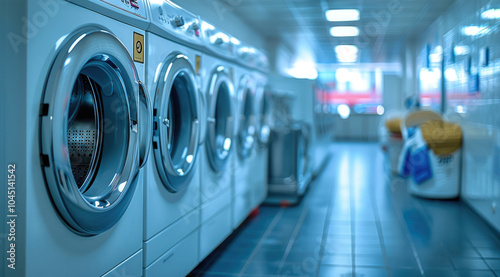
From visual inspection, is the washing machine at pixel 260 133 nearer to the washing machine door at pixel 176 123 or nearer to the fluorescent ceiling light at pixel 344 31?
the washing machine door at pixel 176 123

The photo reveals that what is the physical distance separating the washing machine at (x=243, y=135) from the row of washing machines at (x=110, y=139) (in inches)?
16.6

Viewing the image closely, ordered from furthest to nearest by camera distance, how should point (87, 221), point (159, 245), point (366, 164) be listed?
point (366, 164) → point (159, 245) → point (87, 221)

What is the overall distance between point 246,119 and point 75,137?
236cm

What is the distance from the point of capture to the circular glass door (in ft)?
12.5

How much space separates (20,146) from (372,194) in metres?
4.83

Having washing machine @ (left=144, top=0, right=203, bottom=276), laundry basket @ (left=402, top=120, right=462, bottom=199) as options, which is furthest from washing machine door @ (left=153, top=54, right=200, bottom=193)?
laundry basket @ (left=402, top=120, right=462, bottom=199)

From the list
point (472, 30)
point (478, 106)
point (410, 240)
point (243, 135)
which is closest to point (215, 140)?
point (243, 135)

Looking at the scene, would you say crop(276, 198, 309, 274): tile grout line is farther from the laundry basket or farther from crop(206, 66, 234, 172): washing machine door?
the laundry basket

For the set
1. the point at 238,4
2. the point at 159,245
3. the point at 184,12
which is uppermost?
the point at 238,4

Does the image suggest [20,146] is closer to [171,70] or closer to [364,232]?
[171,70]

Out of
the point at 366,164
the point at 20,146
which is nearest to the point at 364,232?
the point at 20,146

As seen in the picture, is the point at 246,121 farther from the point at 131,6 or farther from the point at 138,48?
the point at 131,6

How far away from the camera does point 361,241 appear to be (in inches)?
146

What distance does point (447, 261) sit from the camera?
10.6 ft
